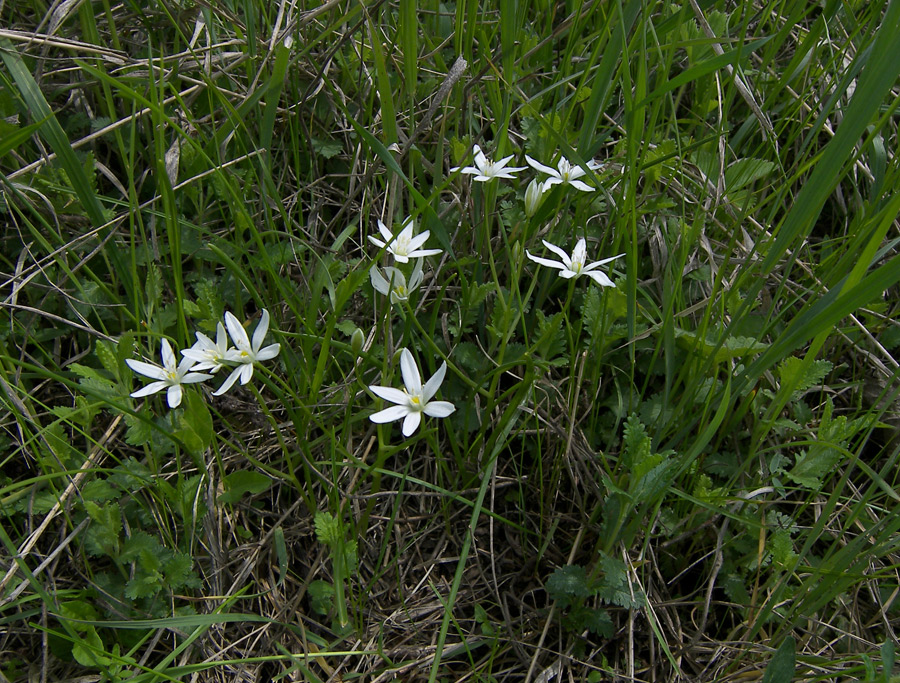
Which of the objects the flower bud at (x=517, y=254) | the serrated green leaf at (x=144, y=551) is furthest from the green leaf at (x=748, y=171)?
the serrated green leaf at (x=144, y=551)

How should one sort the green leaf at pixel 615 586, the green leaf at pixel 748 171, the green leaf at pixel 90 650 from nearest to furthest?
the green leaf at pixel 90 650 < the green leaf at pixel 615 586 < the green leaf at pixel 748 171

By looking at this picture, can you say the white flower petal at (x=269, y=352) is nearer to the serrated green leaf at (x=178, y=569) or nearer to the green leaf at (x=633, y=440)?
the serrated green leaf at (x=178, y=569)

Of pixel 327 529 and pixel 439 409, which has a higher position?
pixel 439 409

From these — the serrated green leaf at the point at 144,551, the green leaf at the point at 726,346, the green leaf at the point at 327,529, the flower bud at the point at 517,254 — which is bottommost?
the serrated green leaf at the point at 144,551

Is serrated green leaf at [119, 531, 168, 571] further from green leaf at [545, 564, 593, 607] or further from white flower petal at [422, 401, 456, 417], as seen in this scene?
green leaf at [545, 564, 593, 607]

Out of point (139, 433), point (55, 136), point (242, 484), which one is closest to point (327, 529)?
point (242, 484)

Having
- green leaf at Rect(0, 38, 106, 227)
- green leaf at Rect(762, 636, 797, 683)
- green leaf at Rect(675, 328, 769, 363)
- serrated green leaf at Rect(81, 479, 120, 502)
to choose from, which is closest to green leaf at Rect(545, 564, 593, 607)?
green leaf at Rect(762, 636, 797, 683)

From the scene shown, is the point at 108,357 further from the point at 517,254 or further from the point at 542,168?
the point at 542,168
